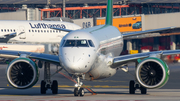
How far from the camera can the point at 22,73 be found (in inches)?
729

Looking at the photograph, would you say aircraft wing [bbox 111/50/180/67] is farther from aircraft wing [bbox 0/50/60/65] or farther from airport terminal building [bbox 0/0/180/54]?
airport terminal building [bbox 0/0/180/54]

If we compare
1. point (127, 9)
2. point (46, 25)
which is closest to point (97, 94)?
point (46, 25)

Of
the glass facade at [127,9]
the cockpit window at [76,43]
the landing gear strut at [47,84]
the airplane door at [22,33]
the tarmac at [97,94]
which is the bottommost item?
the tarmac at [97,94]

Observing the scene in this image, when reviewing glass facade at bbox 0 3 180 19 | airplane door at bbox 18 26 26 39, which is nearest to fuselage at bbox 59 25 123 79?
airplane door at bbox 18 26 26 39

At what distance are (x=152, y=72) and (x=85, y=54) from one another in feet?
12.2

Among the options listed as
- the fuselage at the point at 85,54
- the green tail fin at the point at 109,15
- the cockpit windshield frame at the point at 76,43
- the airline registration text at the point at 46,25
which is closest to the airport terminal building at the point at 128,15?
the airline registration text at the point at 46,25

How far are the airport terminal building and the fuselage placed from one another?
33.4 metres

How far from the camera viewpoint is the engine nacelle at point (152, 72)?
56.3 ft

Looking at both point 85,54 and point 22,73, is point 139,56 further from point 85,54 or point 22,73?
point 22,73

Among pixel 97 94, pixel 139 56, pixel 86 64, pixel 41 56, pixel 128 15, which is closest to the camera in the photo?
pixel 86 64

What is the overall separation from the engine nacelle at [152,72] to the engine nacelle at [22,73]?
528 cm

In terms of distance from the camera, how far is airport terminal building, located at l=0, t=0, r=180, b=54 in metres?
68.6

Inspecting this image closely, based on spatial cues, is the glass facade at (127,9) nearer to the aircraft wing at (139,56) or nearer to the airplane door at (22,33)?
the airplane door at (22,33)

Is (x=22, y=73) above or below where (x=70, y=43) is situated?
below
